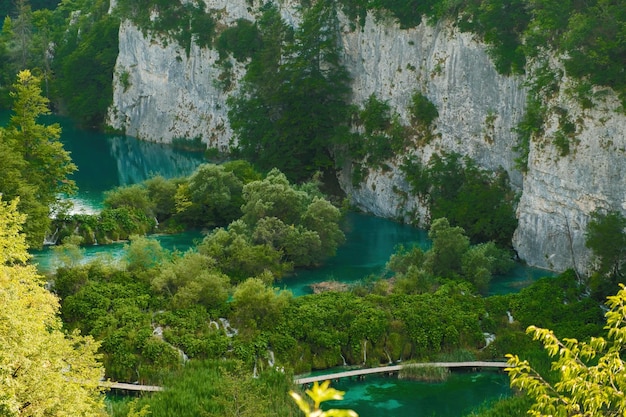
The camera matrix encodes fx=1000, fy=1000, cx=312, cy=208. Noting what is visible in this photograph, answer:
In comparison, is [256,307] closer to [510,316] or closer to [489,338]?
[489,338]

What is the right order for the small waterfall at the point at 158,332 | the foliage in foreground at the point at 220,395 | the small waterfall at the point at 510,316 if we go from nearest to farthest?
the foliage in foreground at the point at 220,395
the small waterfall at the point at 158,332
the small waterfall at the point at 510,316

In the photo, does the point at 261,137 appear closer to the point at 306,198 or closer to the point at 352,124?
the point at 352,124

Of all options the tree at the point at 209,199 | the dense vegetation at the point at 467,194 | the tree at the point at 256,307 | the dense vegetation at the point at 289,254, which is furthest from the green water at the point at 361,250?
the tree at the point at 209,199

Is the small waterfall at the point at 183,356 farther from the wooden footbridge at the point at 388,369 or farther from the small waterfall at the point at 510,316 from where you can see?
the small waterfall at the point at 510,316

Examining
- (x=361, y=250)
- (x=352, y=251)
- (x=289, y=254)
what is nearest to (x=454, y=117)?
(x=361, y=250)

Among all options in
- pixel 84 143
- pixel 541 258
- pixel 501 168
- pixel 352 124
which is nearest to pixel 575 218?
pixel 541 258

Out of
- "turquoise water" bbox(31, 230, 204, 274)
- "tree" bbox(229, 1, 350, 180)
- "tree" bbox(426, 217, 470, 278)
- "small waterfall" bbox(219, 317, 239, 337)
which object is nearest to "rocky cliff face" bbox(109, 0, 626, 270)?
"tree" bbox(229, 1, 350, 180)
